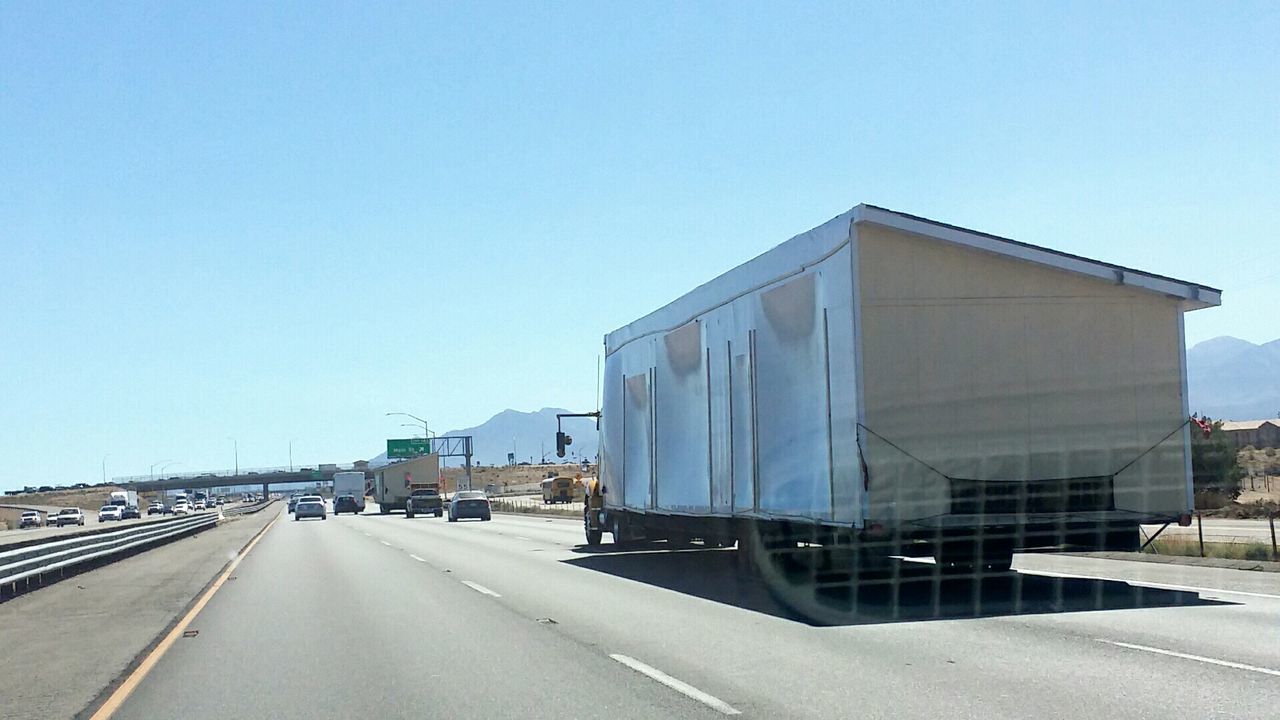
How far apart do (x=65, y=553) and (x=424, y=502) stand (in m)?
52.1

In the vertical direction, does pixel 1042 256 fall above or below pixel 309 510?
above

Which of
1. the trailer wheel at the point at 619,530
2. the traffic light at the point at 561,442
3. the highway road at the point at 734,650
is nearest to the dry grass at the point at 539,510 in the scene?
the traffic light at the point at 561,442

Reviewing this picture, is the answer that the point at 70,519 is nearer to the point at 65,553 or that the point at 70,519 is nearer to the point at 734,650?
the point at 65,553

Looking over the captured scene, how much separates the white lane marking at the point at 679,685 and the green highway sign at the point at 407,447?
111 m

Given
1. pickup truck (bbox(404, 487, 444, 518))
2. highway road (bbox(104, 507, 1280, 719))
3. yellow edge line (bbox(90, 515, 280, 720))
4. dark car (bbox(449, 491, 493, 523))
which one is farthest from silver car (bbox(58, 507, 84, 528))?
highway road (bbox(104, 507, 1280, 719))

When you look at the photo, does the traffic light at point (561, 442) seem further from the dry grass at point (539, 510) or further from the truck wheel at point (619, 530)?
the dry grass at point (539, 510)

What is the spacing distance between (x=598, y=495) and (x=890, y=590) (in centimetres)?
1236

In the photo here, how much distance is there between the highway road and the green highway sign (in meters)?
103

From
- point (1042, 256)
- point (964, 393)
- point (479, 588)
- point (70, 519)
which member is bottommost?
point (70, 519)

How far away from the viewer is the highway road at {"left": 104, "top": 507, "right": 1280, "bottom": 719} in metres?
7.97

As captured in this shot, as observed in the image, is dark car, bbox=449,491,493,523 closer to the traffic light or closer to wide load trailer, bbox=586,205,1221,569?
the traffic light

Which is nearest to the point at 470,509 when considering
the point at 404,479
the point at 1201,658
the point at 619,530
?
the point at 404,479

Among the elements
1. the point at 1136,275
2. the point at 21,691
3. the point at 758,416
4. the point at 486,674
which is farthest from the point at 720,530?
the point at 21,691

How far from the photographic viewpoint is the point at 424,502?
238ft
